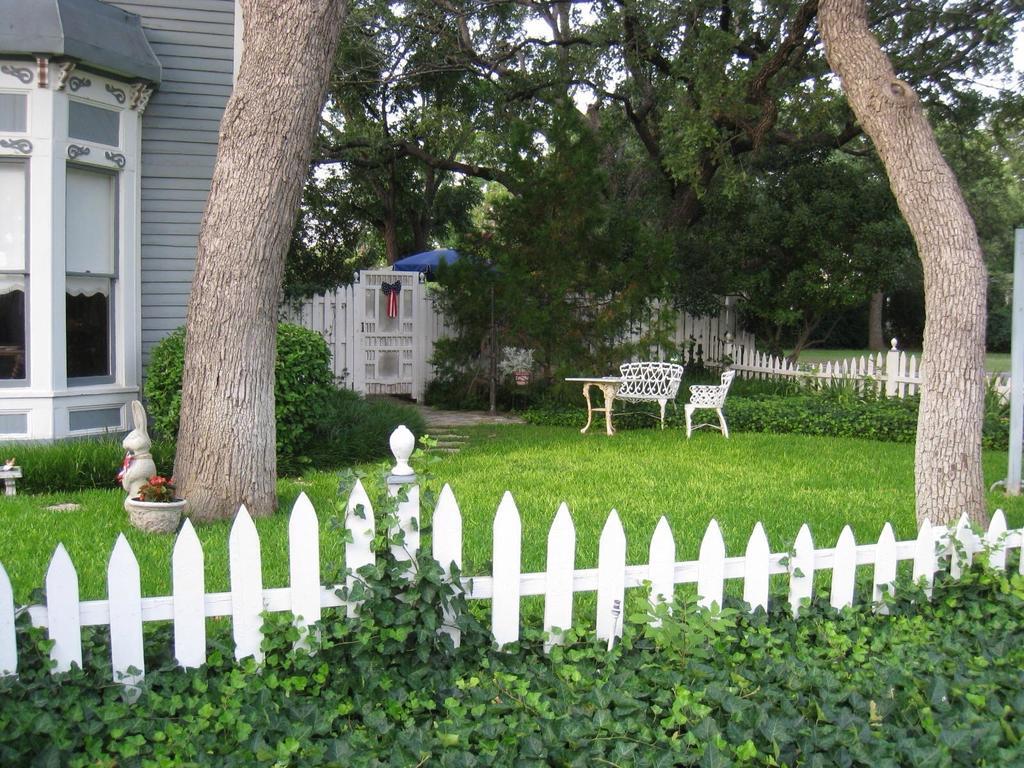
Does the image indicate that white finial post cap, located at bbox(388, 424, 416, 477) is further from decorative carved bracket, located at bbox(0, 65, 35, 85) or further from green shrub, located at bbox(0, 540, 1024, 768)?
decorative carved bracket, located at bbox(0, 65, 35, 85)

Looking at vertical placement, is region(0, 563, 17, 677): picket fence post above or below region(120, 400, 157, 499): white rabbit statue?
below

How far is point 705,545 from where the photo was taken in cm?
367

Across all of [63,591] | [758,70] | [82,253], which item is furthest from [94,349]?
[758,70]

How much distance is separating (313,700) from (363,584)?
0.43 m

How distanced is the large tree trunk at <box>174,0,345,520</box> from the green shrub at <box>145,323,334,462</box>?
74.6 inches

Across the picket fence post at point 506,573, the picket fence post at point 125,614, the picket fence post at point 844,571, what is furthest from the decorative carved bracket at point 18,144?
the picket fence post at point 844,571

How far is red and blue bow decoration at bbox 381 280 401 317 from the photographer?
50.5ft

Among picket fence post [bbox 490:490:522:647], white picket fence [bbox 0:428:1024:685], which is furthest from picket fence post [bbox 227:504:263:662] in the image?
picket fence post [bbox 490:490:522:647]

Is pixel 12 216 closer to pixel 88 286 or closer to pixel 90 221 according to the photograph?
pixel 90 221

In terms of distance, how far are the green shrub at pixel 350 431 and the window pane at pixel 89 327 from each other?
201cm

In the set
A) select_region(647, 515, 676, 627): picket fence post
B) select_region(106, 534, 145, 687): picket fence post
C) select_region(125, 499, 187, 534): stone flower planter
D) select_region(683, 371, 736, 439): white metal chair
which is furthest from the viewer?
select_region(683, 371, 736, 439): white metal chair

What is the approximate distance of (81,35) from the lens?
25.2ft

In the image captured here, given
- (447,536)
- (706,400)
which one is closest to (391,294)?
(706,400)

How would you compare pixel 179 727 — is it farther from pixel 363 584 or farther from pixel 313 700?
pixel 363 584
